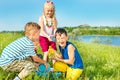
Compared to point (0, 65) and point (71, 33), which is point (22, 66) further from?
point (71, 33)

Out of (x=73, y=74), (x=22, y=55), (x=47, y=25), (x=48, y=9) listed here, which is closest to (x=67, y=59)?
(x=73, y=74)

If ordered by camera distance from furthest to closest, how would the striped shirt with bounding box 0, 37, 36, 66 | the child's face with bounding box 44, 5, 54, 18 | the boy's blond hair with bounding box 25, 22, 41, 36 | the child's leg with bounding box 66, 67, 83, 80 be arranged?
the child's face with bounding box 44, 5, 54, 18
the child's leg with bounding box 66, 67, 83, 80
the boy's blond hair with bounding box 25, 22, 41, 36
the striped shirt with bounding box 0, 37, 36, 66

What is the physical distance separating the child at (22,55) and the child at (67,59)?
57 cm

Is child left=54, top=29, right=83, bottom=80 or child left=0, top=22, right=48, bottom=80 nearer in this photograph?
child left=0, top=22, right=48, bottom=80

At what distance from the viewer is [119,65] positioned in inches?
411

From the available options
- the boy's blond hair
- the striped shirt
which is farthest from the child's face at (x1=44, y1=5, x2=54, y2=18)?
the striped shirt

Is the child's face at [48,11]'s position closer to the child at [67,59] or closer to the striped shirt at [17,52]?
the child at [67,59]

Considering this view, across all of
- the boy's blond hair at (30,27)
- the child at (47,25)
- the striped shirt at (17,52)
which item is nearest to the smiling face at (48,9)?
the child at (47,25)

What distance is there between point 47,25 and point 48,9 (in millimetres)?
514

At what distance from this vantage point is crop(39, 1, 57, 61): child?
Result: 9.53 metres

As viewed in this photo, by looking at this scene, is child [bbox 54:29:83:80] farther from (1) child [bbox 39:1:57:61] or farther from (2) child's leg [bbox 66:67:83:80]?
(1) child [bbox 39:1:57:61]

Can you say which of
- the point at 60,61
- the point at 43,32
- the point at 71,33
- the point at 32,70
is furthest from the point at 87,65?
the point at 71,33

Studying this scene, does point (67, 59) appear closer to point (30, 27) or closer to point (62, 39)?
point (62, 39)

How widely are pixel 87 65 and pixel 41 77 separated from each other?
2678 millimetres
